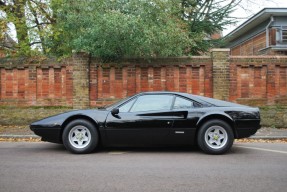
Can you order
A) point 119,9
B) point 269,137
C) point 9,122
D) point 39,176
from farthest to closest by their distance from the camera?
point 9,122 < point 119,9 < point 269,137 < point 39,176

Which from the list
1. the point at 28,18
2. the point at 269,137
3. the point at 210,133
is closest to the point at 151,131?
the point at 210,133

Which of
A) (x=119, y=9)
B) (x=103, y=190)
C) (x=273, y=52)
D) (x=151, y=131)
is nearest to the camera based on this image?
(x=103, y=190)

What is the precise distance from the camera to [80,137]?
775 centimetres

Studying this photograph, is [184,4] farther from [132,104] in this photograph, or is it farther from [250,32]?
[132,104]

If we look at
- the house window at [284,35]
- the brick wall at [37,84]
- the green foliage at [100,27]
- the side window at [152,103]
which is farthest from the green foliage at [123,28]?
the house window at [284,35]

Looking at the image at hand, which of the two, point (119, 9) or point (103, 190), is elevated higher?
point (119, 9)

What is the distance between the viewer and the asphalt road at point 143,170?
16.9 ft

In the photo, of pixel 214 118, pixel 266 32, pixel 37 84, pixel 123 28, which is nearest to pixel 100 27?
pixel 123 28

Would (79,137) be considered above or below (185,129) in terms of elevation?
below

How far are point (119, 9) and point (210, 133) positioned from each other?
570cm

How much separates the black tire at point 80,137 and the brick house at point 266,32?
12.1 meters

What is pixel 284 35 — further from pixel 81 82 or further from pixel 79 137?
pixel 79 137

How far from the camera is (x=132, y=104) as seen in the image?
7.95 m

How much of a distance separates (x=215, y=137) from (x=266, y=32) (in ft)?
41.8
